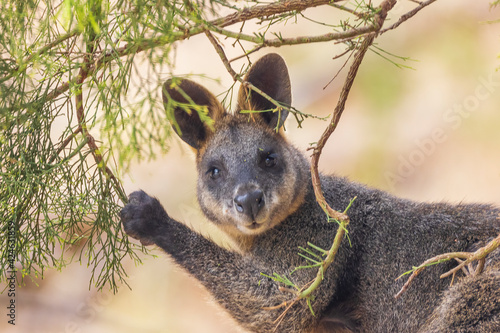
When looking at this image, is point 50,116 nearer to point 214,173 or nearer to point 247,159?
point 214,173

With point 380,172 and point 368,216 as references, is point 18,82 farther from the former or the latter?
point 380,172

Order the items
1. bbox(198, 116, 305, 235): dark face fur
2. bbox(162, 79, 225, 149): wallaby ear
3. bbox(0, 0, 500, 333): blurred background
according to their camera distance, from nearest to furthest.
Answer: bbox(198, 116, 305, 235): dark face fur < bbox(162, 79, 225, 149): wallaby ear < bbox(0, 0, 500, 333): blurred background

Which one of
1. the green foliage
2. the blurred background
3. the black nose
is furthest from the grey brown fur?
the blurred background

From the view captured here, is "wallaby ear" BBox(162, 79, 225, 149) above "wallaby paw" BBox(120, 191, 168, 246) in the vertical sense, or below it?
above

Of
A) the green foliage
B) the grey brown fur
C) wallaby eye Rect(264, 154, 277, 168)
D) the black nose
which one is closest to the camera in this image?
the green foliage

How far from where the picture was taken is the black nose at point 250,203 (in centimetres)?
534

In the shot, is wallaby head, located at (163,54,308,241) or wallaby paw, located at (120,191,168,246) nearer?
wallaby head, located at (163,54,308,241)

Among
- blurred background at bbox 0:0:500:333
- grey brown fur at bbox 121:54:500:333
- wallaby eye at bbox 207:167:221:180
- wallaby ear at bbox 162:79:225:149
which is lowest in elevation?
blurred background at bbox 0:0:500:333

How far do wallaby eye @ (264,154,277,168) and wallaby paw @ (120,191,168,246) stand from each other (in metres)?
1.21

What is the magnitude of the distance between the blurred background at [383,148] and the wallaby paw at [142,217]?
23.2 ft

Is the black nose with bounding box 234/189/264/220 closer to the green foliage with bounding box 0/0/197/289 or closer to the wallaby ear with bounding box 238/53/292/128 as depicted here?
the wallaby ear with bounding box 238/53/292/128

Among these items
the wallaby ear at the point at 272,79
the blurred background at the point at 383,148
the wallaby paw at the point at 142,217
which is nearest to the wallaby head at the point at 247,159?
the wallaby ear at the point at 272,79

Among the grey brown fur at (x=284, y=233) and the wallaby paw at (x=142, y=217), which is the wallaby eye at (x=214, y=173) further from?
the wallaby paw at (x=142, y=217)

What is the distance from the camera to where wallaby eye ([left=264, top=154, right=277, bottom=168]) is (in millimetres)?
5895
